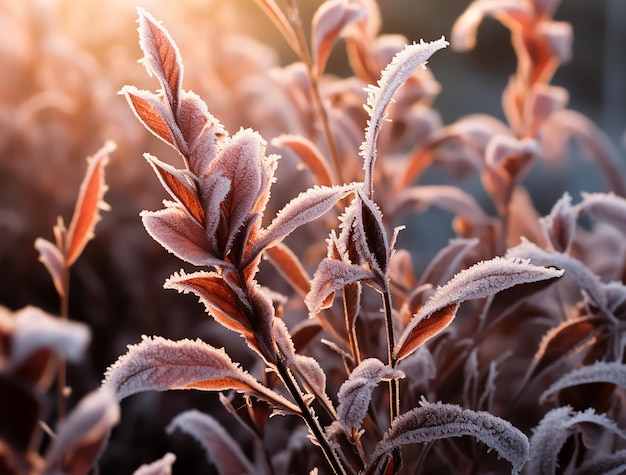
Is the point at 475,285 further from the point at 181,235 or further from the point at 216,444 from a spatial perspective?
the point at 216,444

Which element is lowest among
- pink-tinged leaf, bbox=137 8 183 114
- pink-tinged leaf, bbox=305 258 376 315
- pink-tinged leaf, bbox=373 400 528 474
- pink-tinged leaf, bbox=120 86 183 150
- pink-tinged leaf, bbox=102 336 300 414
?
pink-tinged leaf, bbox=373 400 528 474

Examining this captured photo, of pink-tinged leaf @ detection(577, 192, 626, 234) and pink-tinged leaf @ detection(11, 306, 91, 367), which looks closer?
pink-tinged leaf @ detection(11, 306, 91, 367)

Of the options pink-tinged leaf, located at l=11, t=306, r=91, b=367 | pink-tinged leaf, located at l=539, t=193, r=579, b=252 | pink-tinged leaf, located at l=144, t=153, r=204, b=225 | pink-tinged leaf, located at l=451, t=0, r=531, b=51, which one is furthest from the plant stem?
pink-tinged leaf, located at l=451, t=0, r=531, b=51

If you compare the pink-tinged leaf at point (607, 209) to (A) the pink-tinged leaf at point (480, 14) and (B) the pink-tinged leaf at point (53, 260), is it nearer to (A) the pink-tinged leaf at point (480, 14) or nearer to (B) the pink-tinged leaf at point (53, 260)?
(A) the pink-tinged leaf at point (480, 14)

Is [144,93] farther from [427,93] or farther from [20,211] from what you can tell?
[20,211]

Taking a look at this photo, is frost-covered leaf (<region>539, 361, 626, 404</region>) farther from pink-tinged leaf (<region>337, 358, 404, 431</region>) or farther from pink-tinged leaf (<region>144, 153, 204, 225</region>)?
pink-tinged leaf (<region>144, 153, 204, 225</region>)
